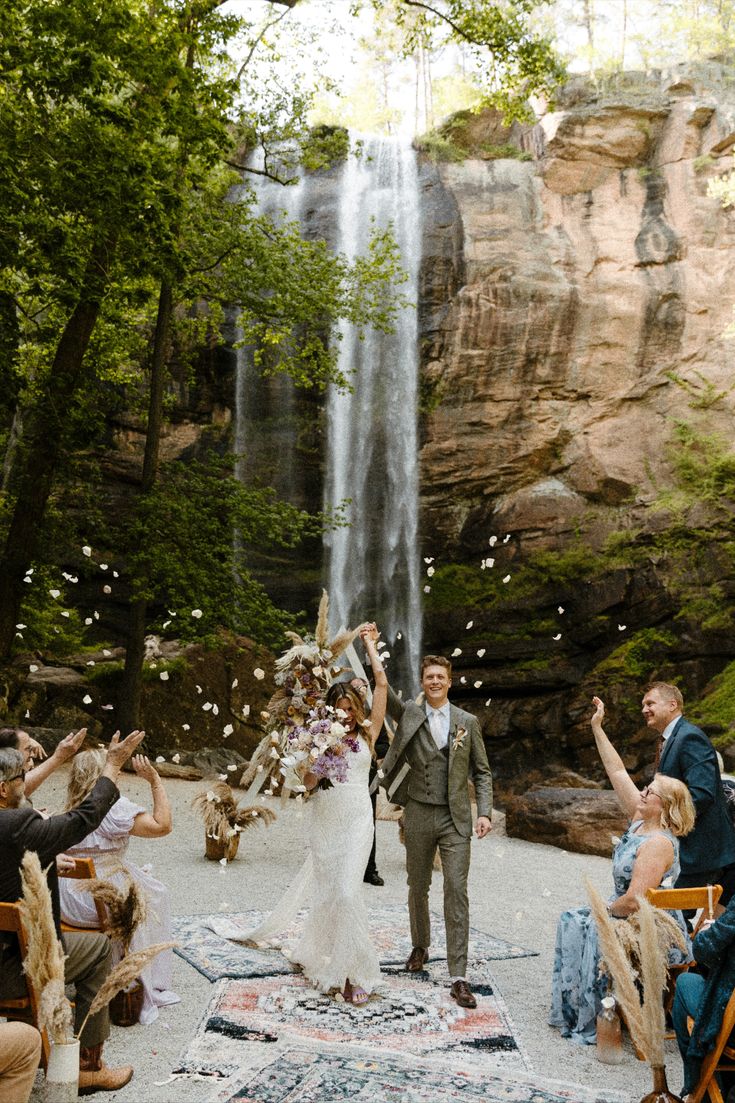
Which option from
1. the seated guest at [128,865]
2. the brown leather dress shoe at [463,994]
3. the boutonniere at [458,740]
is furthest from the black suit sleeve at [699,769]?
the seated guest at [128,865]

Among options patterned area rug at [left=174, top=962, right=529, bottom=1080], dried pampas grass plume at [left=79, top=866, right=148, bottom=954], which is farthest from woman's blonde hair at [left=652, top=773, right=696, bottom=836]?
dried pampas grass plume at [left=79, top=866, right=148, bottom=954]

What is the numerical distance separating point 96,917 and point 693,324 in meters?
21.6

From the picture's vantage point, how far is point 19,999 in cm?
375

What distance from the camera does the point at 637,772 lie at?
18.7m

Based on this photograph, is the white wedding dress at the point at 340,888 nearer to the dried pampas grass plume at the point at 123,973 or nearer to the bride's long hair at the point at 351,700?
the bride's long hair at the point at 351,700

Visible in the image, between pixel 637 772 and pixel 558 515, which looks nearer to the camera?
pixel 637 772

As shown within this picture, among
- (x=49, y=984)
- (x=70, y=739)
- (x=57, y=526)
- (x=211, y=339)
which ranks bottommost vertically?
(x=49, y=984)

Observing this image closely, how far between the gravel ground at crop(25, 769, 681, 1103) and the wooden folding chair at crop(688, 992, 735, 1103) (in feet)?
2.51

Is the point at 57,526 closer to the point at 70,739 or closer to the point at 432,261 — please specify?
the point at 70,739

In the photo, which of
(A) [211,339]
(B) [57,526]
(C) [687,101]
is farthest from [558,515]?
(B) [57,526]

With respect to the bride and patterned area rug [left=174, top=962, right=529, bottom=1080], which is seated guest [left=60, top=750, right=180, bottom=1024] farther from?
the bride

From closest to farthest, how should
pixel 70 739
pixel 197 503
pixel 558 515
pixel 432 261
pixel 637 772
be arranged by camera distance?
pixel 70 739, pixel 197 503, pixel 637 772, pixel 558 515, pixel 432 261

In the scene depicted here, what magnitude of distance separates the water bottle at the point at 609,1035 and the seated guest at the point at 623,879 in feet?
0.74

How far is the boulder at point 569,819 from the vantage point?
39.7ft
